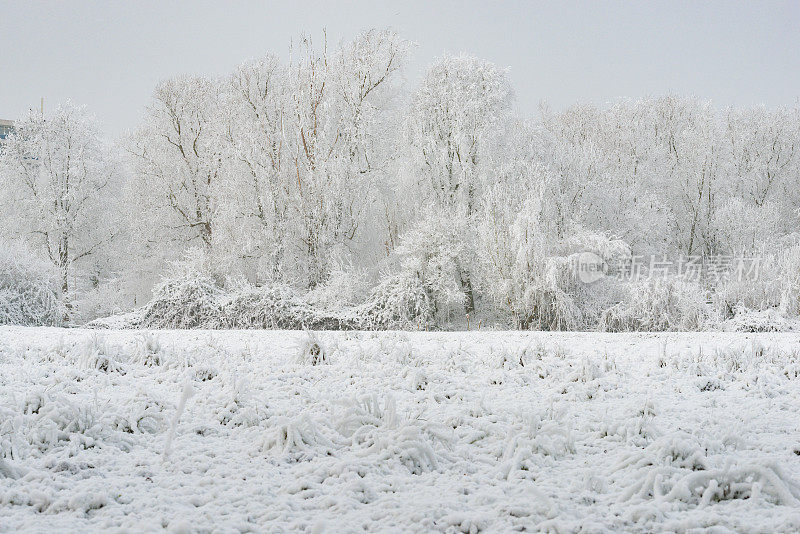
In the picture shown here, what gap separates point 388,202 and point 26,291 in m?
10.7

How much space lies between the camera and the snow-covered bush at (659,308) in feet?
44.5

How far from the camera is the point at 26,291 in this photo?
13.4 meters

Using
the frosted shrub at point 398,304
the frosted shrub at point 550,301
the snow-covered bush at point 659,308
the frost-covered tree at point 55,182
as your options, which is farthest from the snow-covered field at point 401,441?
the frost-covered tree at point 55,182

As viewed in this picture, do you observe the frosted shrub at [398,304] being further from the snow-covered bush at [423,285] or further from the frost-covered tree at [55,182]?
the frost-covered tree at [55,182]

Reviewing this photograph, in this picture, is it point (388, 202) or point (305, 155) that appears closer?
point (305, 155)

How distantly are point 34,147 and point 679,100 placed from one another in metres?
27.5

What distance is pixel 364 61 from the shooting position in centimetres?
1736

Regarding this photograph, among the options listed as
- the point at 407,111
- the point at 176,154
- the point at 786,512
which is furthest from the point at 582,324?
the point at 176,154

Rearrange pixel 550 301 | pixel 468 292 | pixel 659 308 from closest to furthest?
pixel 659 308
pixel 550 301
pixel 468 292

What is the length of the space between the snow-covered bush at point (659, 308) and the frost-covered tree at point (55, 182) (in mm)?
18101

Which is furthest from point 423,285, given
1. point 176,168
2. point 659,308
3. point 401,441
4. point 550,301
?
point 401,441

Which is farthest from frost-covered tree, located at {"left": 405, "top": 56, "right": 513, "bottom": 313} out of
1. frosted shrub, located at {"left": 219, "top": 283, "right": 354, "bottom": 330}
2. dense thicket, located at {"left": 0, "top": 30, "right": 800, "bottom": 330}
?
frosted shrub, located at {"left": 219, "top": 283, "right": 354, "bottom": 330}

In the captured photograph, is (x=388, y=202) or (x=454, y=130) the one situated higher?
(x=454, y=130)

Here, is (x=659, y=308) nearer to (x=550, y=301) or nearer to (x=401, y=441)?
(x=550, y=301)
